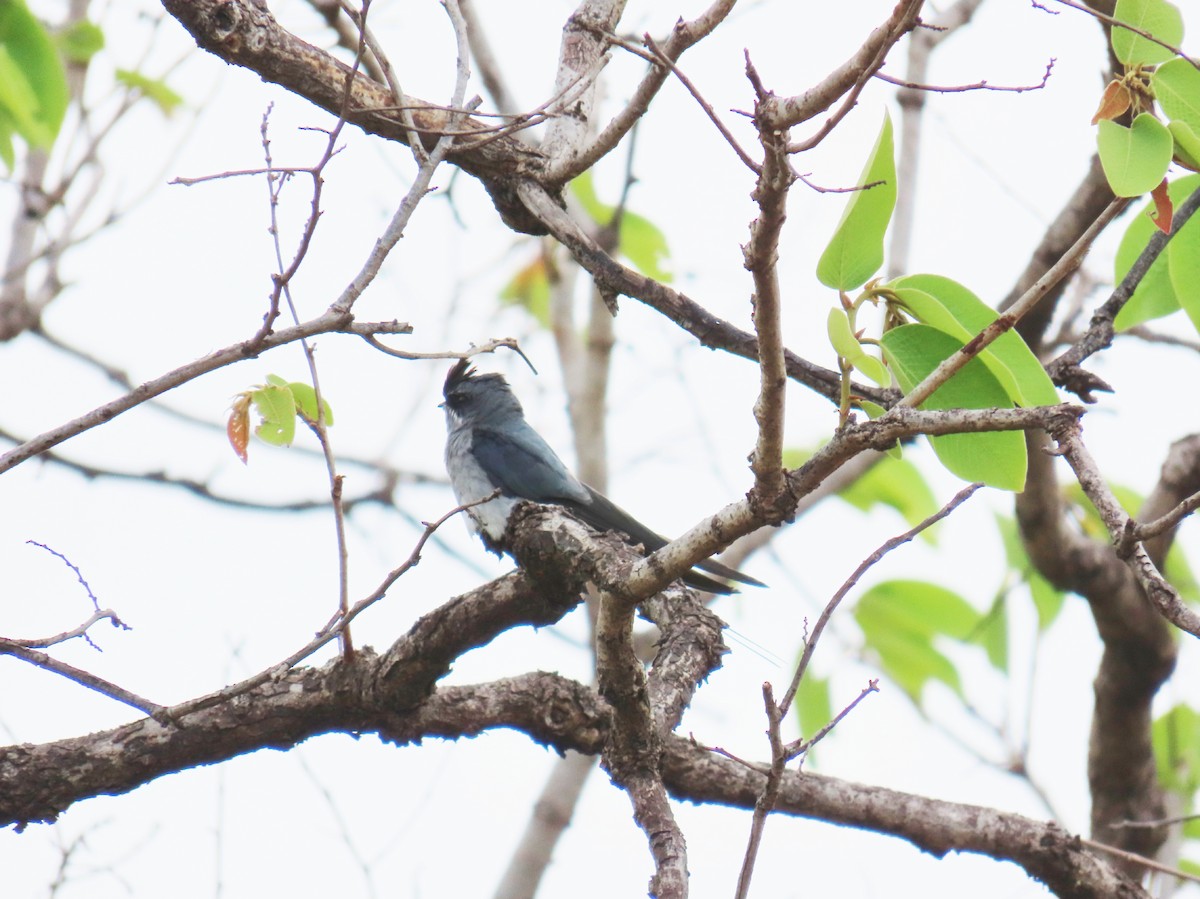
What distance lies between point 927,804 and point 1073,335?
9.27 feet

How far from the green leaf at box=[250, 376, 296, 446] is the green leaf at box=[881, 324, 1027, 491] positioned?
1.53m

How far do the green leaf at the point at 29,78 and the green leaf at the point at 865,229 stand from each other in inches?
125

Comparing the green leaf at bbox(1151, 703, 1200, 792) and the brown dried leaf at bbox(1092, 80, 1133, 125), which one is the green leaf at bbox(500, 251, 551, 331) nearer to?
the green leaf at bbox(1151, 703, 1200, 792)

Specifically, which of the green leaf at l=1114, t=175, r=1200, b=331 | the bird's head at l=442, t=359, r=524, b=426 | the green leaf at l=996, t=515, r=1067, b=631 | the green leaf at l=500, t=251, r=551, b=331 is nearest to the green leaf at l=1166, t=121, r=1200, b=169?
the green leaf at l=1114, t=175, r=1200, b=331

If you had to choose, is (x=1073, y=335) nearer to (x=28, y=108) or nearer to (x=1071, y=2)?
(x=1071, y=2)

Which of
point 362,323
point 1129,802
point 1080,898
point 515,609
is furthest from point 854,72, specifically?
point 1129,802

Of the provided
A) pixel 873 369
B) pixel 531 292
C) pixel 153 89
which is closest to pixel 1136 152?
pixel 873 369

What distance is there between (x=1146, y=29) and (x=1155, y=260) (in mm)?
563

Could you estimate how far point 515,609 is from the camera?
10.5 feet

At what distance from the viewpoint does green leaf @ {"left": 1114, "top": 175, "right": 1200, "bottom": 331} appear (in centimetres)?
286

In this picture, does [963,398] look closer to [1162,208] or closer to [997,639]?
[1162,208]

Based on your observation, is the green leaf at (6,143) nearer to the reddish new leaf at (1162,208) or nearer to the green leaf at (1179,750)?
the reddish new leaf at (1162,208)

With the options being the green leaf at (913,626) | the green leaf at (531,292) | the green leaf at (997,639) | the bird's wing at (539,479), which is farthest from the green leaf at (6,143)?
the green leaf at (531,292)

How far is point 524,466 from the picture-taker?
6.61m
